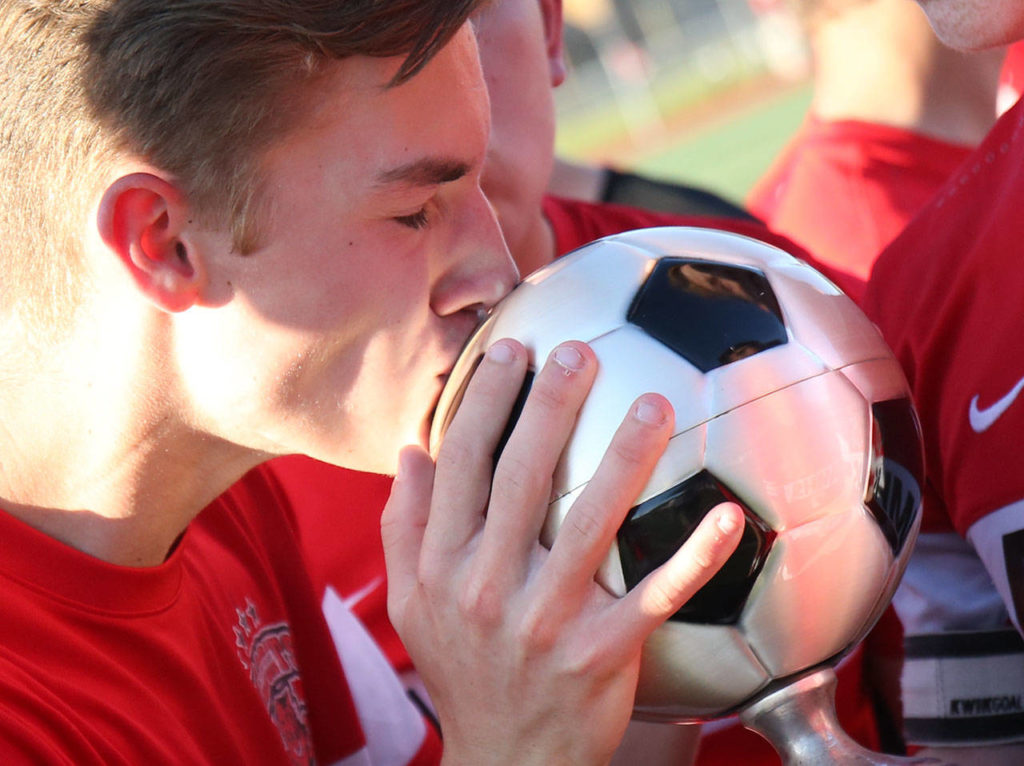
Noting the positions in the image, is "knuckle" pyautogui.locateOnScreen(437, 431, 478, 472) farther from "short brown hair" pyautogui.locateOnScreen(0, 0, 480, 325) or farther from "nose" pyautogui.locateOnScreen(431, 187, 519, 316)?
"short brown hair" pyautogui.locateOnScreen(0, 0, 480, 325)

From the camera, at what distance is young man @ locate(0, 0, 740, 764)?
1.58 metres

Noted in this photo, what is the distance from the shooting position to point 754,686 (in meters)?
1.53

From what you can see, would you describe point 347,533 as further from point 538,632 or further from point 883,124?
point 883,124

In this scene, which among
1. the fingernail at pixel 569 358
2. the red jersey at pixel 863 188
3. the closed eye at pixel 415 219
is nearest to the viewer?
the fingernail at pixel 569 358

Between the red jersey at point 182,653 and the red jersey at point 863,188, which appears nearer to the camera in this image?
the red jersey at point 182,653

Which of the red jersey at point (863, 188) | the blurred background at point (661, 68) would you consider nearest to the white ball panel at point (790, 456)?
the red jersey at point (863, 188)

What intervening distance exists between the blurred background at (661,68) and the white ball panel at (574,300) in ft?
72.4

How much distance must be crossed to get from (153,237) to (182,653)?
703mm

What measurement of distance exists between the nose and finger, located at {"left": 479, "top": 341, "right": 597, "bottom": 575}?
1.13 ft

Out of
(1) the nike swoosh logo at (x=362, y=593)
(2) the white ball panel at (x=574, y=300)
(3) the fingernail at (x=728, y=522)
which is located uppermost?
A: (2) the white ball panel at (x=574, y=300)

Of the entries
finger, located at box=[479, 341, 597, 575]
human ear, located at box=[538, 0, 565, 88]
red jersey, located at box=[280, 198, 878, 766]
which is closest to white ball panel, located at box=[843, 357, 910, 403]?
finger, located at box=[479, 341, 597, 575]

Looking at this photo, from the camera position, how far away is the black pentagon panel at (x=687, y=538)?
146 cm

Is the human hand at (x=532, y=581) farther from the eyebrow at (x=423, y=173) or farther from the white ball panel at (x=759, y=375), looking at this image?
the eyebrow at (x=423, y=173)

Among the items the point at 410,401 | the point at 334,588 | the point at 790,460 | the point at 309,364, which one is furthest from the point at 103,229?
the point at 334,588
